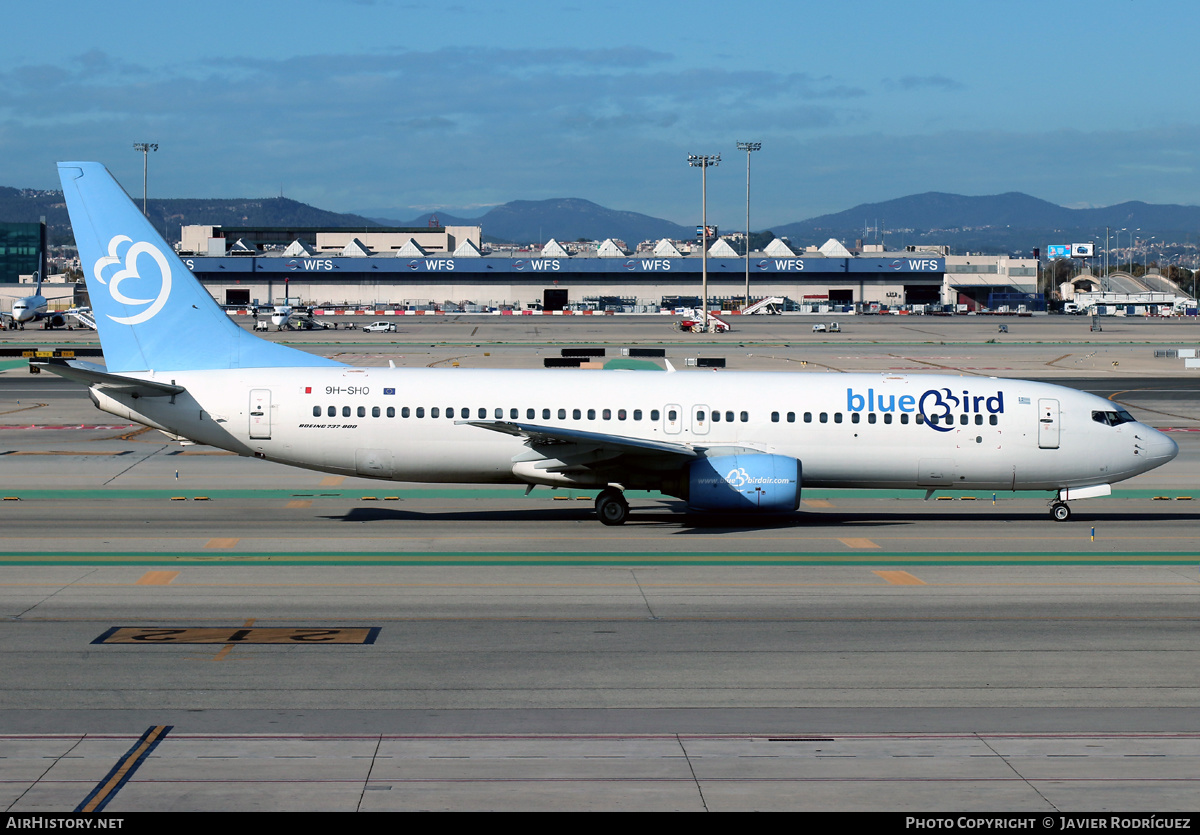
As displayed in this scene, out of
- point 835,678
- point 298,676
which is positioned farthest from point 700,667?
point 298,676

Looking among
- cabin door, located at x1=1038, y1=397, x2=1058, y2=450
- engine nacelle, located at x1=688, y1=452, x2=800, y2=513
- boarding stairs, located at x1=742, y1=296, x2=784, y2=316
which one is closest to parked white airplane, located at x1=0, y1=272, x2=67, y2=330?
boarding stairs, located at x1=742, y1=296, x2=784, y2=316

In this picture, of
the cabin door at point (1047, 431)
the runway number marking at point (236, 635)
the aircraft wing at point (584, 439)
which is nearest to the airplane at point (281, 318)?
the aircraft wing at point (584, 439)

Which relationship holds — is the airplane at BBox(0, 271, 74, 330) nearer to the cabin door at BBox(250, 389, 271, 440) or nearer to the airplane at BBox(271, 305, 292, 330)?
the airplane at BBox(271, 305, 292, 330)

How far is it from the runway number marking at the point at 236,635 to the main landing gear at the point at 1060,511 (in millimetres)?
19718

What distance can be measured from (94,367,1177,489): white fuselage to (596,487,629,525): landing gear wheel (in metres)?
0.49

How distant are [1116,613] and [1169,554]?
6594 millimetres

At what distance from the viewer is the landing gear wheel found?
96.3 feet

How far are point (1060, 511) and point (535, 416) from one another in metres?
14.4

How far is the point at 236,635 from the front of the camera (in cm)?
1912

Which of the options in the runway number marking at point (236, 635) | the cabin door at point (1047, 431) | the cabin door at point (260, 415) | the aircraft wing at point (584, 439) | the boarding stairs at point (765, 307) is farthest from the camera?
the boarding stairs at point (765, 307)

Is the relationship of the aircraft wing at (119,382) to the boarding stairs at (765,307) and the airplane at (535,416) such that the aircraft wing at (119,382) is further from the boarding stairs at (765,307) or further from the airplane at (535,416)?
the boarding stairs at (765,307)

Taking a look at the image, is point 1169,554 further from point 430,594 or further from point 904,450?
point 430,594

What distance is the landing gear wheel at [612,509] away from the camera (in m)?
29.4

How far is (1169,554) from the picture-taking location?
26531 mm
